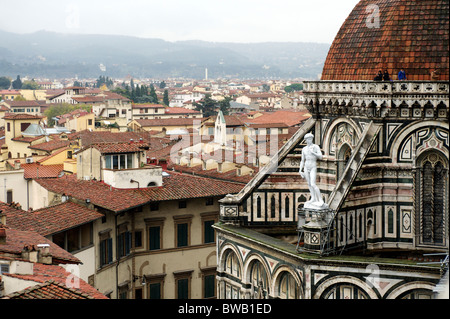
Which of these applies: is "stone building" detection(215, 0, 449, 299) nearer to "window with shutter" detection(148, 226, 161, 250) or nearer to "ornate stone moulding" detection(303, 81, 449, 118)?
"ornate stone moulding" detection(303, 81, 449, 118)

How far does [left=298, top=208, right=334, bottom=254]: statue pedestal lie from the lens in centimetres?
1942

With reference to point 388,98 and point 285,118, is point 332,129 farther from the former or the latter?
point 285,118

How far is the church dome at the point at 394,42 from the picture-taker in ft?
68.5

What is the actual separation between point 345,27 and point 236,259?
6714mm

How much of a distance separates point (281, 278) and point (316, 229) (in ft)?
5.92

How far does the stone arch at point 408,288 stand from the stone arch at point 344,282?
368mm

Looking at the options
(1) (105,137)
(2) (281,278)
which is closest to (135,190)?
(2) (281,278)

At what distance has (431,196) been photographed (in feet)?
68.1

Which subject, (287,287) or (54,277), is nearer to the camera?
(54,277)

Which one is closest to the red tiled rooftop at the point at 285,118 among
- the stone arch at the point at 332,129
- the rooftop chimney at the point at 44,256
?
the stone arch at the point at 332,129

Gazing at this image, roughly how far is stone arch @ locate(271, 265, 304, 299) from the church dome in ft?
17.2

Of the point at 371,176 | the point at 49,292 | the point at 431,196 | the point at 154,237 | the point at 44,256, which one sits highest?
the point at 371,176
